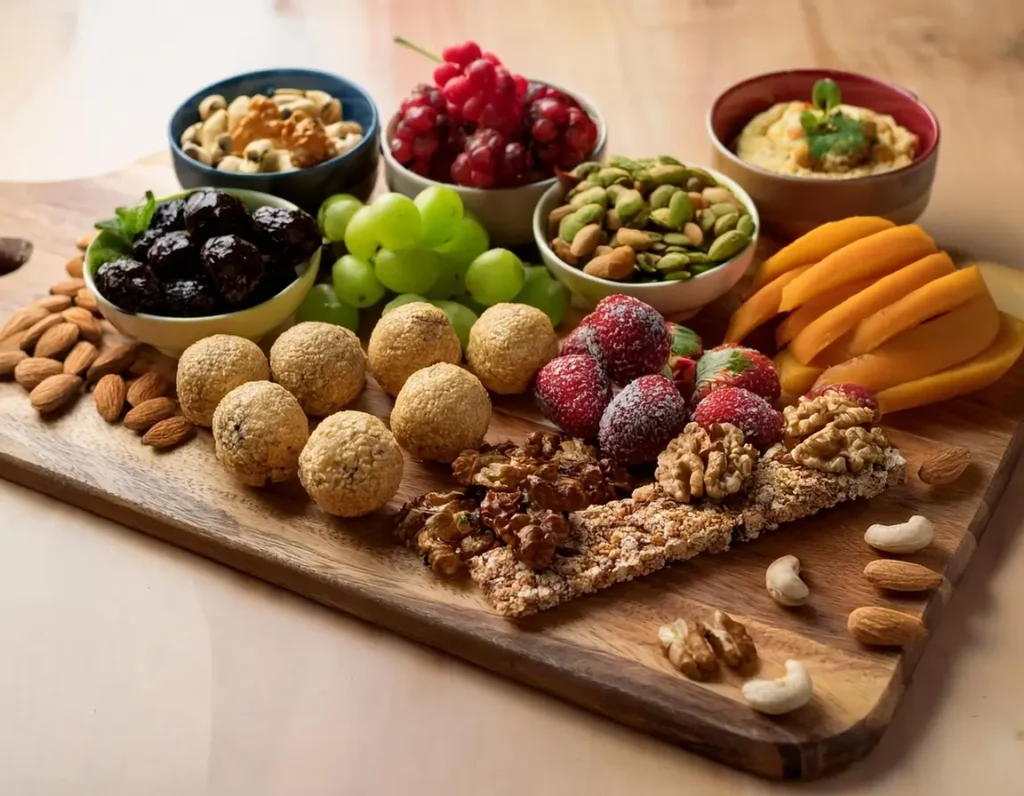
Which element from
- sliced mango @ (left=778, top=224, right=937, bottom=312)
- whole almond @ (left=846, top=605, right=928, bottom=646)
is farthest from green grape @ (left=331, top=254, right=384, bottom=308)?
whole almond @ (left=846, top=605, right=928, bottom=646)

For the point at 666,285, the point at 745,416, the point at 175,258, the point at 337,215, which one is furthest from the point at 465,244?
the point at 745,416

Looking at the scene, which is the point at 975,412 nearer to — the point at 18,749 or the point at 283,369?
the point at 283,369

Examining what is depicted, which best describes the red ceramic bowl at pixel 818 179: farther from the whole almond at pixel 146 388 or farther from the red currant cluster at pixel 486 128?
→ the whole almond at pixel 146 388

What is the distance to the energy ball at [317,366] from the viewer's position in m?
1.41

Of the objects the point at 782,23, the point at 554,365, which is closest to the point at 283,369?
the point at 554,365

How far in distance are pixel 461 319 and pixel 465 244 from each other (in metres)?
0.12

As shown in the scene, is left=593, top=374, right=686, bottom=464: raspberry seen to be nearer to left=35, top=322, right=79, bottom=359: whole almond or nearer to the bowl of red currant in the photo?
the bowl of red currant

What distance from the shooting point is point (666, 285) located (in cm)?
152

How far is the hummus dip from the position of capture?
1.71 metres

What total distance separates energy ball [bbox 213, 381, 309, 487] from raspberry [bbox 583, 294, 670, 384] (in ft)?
1.28

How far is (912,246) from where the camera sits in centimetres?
149

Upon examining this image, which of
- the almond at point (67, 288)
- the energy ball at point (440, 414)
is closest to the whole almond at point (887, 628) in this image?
the energy ball at point (440, 414)

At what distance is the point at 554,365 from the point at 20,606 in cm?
69

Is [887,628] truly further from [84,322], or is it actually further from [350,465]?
[84,322]
